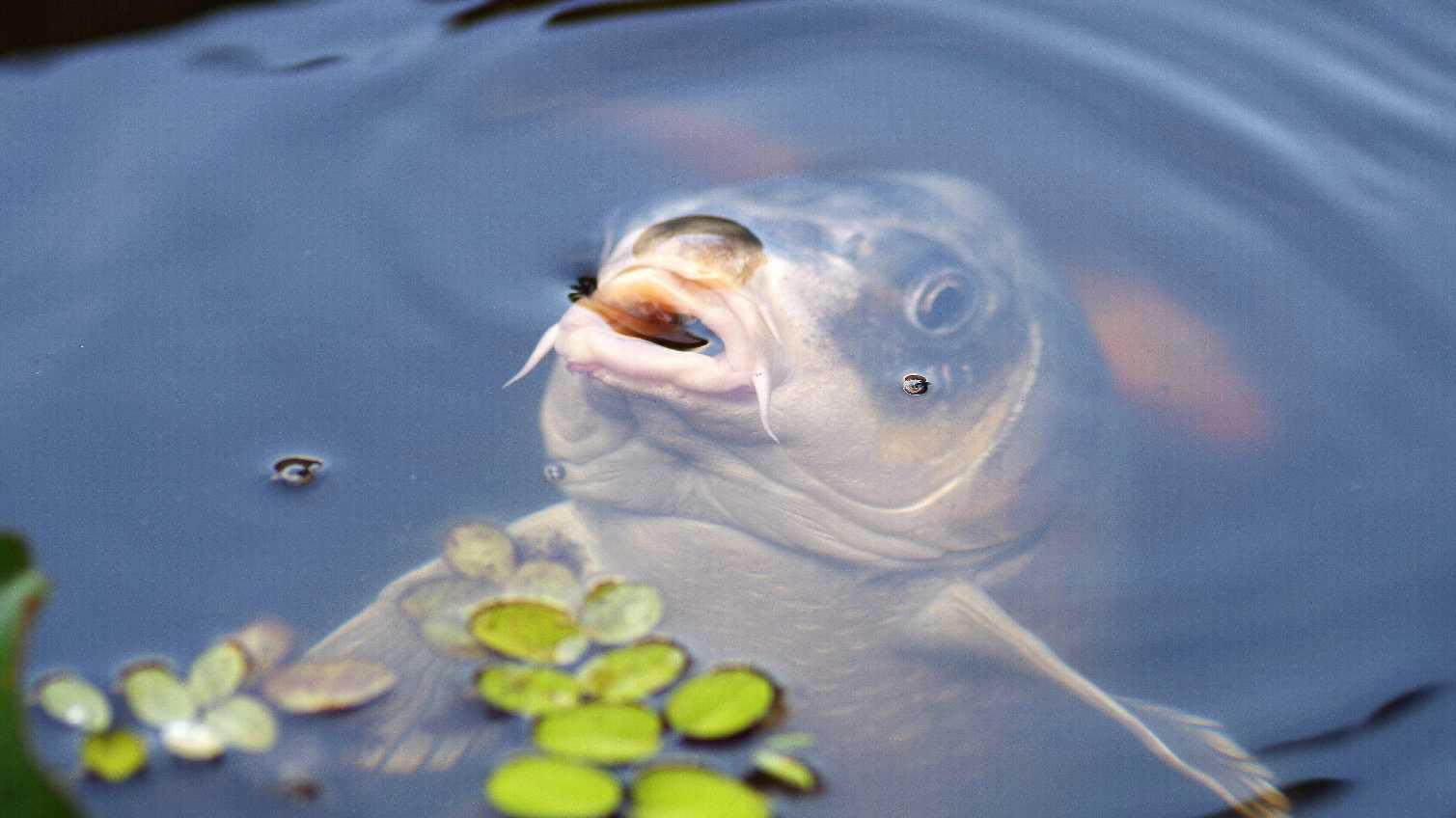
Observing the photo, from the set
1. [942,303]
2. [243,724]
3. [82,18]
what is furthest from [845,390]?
[82,18]

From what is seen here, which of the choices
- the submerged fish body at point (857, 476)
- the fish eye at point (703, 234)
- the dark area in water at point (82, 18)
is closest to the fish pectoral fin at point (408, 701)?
the submerged fish body at point (857, 476)

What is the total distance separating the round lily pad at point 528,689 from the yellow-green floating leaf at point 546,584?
161mm

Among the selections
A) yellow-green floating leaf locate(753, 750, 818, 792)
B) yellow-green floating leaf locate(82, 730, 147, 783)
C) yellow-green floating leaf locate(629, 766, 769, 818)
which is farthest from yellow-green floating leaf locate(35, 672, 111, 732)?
yellow-green floating leaf locate(753, 750, 818, 792)

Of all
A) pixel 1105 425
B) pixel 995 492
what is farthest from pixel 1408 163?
pixel 995 492

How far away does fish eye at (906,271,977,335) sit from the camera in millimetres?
2684

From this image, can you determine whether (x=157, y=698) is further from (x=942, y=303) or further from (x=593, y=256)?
(x=942, y=303)

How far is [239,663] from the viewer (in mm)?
2201

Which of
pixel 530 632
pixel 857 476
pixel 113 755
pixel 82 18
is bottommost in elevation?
pixel 113 755

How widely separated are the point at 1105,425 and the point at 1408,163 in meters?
1.51

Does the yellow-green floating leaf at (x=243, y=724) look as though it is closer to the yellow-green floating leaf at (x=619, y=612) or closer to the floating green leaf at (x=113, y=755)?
the floating green leaf at (x=113, y=755)

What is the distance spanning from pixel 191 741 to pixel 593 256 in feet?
4.96

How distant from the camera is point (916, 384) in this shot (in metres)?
2.67

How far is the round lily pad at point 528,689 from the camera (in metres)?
2.11

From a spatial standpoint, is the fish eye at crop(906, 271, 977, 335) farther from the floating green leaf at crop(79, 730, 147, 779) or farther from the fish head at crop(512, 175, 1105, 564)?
the floating green leaf at crop(79, 730, 147, 779)
